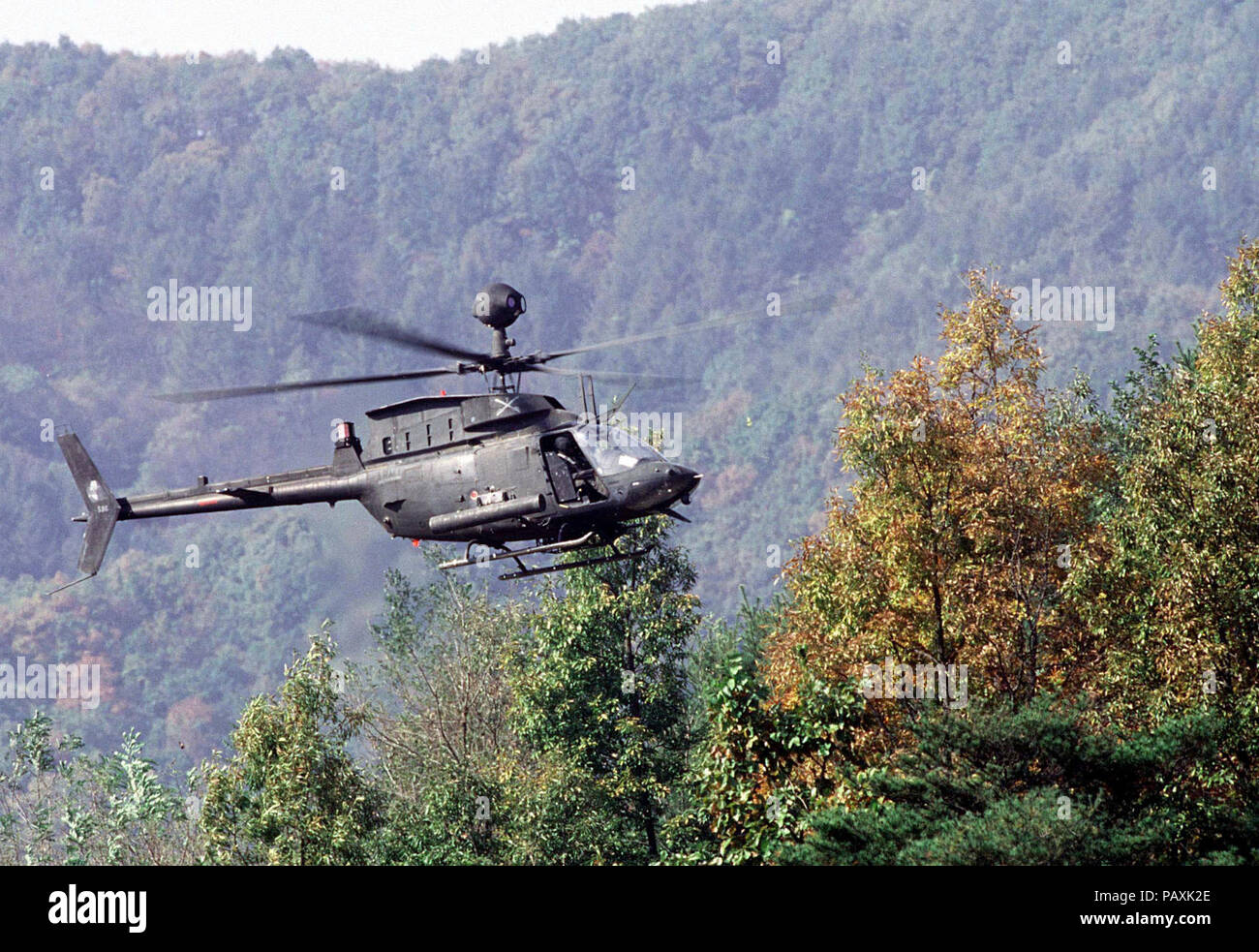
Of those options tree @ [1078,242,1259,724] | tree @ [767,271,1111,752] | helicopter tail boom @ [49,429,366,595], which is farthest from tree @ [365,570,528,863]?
tree @ [1078,242,1259,724]

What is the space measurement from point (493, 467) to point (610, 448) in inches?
93.0

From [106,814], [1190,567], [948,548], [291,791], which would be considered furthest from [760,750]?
[106,814]

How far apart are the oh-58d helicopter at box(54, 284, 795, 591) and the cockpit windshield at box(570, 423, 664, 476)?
0.06ft

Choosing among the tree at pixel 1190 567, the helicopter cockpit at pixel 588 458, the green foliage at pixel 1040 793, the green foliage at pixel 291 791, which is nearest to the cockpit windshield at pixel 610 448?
the helicopter cockpit at pixel 588 458

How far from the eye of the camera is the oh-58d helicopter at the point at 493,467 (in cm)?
3434

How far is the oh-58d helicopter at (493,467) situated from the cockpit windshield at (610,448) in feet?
0.06

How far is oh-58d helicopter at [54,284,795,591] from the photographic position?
3434 cm

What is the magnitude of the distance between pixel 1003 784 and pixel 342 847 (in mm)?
21018

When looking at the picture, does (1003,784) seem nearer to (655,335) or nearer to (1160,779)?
(1160,779)

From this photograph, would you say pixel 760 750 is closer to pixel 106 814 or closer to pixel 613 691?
pixel 613 691

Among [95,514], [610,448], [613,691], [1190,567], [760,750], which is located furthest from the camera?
[613,691]

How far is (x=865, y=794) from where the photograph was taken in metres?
36.6

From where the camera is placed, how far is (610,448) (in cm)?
3484
